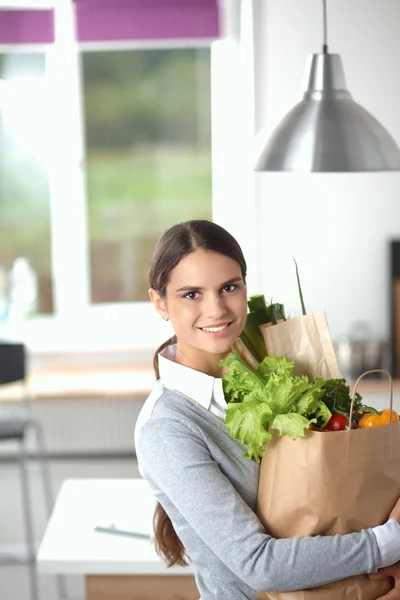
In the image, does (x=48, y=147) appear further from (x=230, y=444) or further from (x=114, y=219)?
(x=230, y=444)

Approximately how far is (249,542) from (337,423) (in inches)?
8.4

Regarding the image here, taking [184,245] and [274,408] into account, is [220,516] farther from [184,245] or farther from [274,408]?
[184,245]

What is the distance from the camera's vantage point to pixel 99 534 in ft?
7.54

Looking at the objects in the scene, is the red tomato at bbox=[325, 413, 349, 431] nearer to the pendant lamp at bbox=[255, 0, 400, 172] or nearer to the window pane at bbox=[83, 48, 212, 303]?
the pendant lamp at bbox=[255, 0, 400, 172]

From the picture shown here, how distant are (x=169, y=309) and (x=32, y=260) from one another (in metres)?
3.10

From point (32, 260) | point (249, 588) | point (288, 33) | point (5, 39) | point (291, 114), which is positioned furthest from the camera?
point (32, 260)

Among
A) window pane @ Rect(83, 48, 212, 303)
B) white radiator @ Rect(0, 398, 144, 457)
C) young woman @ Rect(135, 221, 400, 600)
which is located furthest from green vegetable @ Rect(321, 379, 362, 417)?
window pane @ Rect(83, 48, 212, 303)

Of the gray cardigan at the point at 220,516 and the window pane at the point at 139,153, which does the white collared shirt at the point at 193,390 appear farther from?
the window pane at the point at 139,153

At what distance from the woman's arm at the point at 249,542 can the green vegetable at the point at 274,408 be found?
8 cm

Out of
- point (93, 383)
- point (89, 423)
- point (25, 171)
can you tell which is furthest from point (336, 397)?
point (25, 171)

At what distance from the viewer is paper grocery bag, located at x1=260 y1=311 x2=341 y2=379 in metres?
1.45

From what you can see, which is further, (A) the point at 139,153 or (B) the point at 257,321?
(A) the point at 139,153

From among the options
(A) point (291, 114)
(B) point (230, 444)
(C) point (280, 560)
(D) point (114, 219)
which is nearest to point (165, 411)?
(B) point (230, 444)

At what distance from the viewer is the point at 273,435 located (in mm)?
1380
